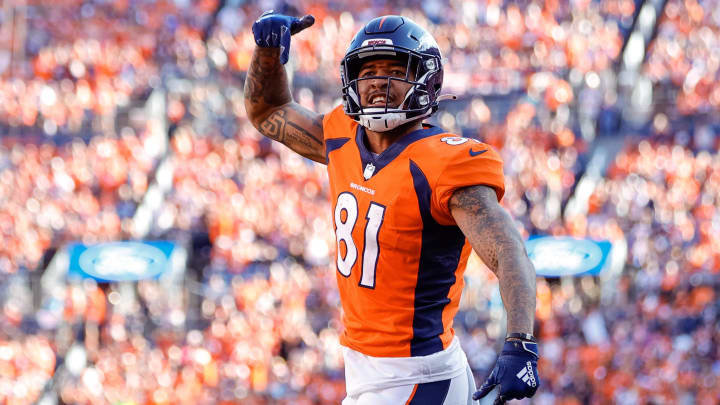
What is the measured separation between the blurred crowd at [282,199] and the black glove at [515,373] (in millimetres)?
8869

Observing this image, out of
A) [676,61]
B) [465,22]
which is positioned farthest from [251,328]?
[676,61]

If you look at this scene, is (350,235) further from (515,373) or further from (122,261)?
(122,261)

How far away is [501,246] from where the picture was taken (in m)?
2.70

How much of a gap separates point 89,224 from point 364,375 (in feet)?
42.7

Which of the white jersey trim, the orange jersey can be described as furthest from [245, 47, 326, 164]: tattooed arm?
the white jersey trim

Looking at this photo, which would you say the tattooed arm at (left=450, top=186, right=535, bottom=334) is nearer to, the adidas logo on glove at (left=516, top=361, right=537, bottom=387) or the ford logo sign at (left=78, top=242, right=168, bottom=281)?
the adidas logo on glove at (left=516, top=361, right=537, bottom=387)

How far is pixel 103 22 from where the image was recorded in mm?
18641

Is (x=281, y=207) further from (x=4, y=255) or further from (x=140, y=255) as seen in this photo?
(x=4, y=255)

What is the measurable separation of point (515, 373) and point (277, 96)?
1.72 m

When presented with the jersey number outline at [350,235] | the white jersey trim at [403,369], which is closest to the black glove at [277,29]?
the jersey number outline at [350,235]

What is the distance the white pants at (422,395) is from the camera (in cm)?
297

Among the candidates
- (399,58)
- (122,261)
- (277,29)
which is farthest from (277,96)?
(122,261)

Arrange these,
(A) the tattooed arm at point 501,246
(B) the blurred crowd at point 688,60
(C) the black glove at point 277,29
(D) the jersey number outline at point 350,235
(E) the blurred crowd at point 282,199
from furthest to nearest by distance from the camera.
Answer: (B) the blurred crowd at point 688,60 → (E) the blurred crowd at point 282,199 → (C) the black glove at point 277,29 → (D) the jersey number outline at point 350,235 → (A) the tattooed arm at point 501,246

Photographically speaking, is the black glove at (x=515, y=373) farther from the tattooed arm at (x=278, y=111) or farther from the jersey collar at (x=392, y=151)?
the tattooed arm at (x=278, y=111)
